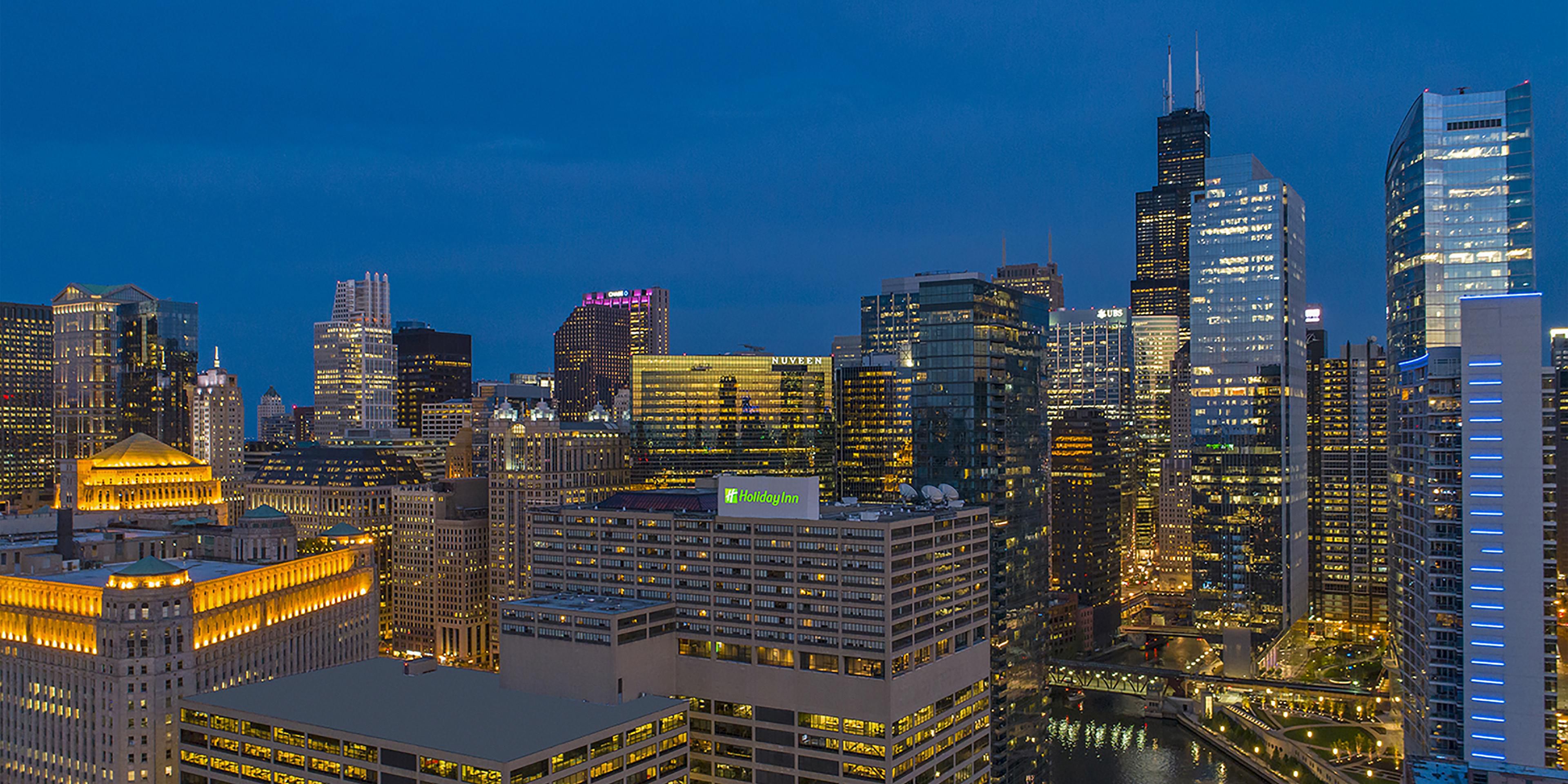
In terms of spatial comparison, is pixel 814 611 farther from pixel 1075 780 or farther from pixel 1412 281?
pixel 1412 281

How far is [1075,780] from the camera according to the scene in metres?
193

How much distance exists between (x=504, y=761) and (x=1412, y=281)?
16028 centimetres

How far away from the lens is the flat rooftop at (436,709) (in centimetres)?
11231

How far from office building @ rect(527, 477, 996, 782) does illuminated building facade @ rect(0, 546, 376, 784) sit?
140 feet

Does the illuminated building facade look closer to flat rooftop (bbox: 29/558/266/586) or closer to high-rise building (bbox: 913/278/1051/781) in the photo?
flat rooftop (bbox: 29/558/266/586)

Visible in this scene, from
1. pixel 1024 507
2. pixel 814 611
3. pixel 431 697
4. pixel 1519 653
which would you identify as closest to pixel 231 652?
pixel 431 697

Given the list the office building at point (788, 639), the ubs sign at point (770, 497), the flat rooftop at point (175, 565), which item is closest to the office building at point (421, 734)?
the office building at point (788, 639)

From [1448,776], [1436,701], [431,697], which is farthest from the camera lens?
[1436,701]

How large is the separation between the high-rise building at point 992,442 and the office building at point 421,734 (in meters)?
74.6

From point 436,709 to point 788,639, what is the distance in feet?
128

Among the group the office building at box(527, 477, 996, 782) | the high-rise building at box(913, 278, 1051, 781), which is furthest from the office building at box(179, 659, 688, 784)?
the high-rise building at box(913, 278, 1051, 781)

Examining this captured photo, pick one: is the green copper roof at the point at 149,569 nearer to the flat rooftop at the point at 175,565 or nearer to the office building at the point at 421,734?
the flat rooftop at the point at 175,565

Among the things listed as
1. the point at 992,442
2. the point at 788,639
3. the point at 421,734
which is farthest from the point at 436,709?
the point at 992,442

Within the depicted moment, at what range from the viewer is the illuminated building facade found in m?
139
